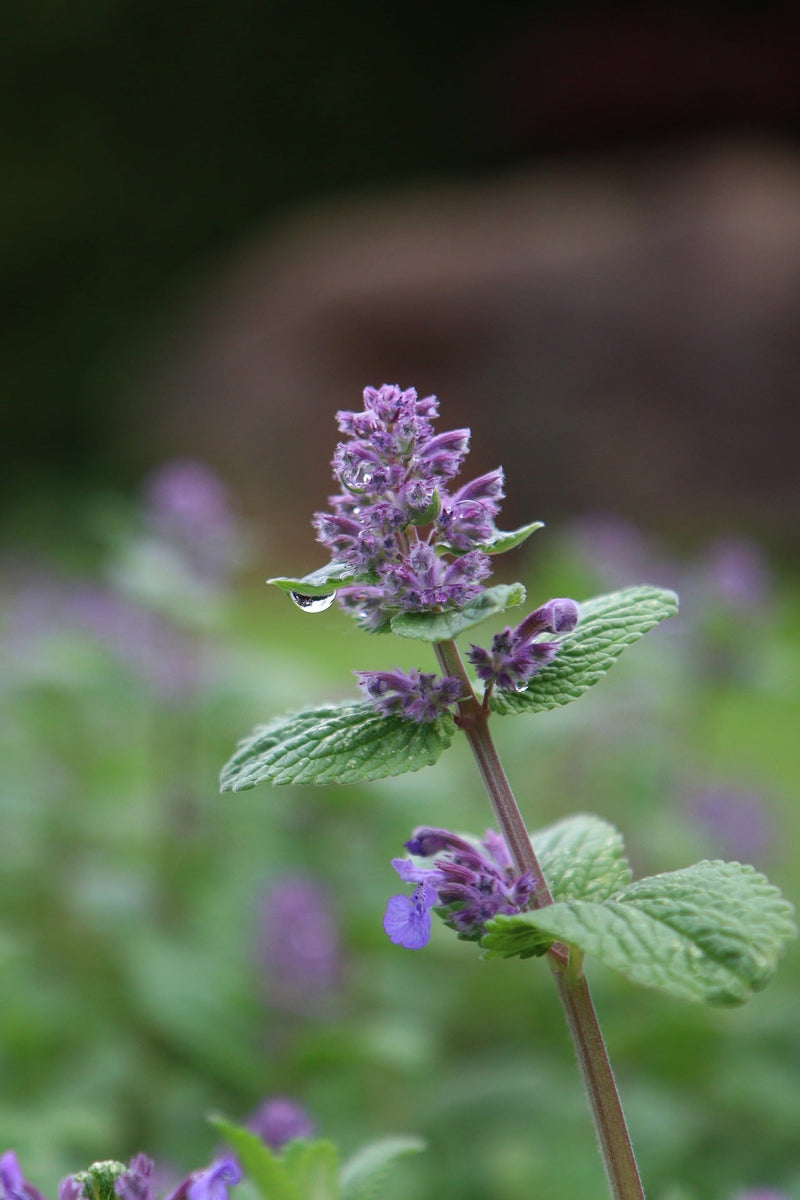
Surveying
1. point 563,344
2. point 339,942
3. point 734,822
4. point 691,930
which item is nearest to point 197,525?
point 339,942

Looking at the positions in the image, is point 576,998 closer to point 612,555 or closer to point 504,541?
point 504,541

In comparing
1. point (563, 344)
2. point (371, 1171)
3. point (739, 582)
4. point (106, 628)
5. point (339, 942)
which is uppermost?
point (563, 344)

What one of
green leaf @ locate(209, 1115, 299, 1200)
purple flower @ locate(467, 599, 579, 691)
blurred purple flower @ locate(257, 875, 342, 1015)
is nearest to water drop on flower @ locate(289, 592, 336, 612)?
purple flower @ locate(467, 599, 579, 691)

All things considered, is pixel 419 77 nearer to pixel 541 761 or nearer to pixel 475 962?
pixel 541 761

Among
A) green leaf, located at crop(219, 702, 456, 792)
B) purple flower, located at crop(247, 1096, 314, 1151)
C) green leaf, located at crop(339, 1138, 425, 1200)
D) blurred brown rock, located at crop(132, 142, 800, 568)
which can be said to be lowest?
green leaf, located at crop(339, 1138, 425, 1200)

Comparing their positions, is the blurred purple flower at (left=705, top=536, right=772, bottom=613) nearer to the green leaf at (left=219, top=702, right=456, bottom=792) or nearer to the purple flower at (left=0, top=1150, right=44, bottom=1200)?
the green leaf at (left=219, top=702, right=456, bottom=792)

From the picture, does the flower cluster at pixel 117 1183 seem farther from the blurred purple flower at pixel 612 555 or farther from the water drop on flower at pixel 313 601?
the blurred purple flower at pixel 612 555

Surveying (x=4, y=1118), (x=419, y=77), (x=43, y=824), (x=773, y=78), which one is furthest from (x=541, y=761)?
(x=419, y=77)
